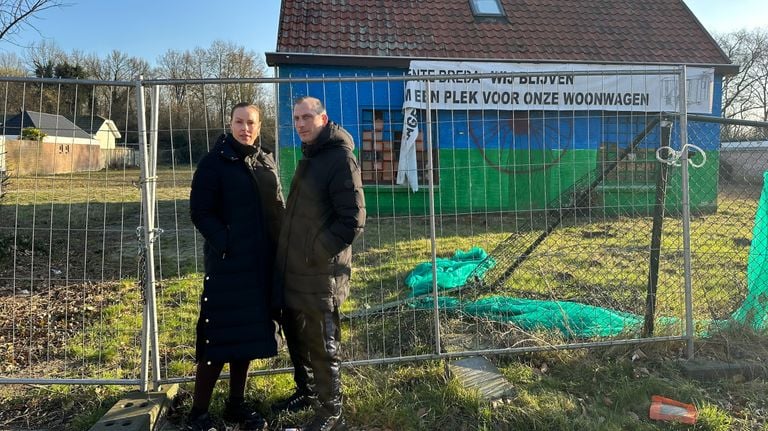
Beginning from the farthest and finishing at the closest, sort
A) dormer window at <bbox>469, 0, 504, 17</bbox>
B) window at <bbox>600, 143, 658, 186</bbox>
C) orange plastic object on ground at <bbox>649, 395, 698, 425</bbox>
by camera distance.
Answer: dormer window at <bbox>469, 0, 504, 17</bbox> < window at <bbox>600, 143, 658, 186</bbox> < orange plastic object on ground at <bbox>649, 395, 698, 425</bbox>

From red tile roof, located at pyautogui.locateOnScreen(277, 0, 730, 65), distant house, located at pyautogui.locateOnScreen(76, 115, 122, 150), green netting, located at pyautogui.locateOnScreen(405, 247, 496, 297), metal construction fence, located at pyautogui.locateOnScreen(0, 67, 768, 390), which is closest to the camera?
distant house, located at pyautogui.locateOnScreen(76, 115, 122, 150)

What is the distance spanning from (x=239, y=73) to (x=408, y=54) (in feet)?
74.6

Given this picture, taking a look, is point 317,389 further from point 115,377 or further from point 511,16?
point 511,16

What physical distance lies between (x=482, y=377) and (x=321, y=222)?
165 cm

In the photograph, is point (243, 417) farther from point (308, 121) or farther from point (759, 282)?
point (759, 282)

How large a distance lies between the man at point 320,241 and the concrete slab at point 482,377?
93 cm

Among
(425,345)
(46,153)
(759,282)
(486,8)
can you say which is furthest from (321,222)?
(486,8)

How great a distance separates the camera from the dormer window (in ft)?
42.0

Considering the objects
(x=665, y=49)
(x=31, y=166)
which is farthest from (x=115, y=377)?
(x=665, y=49)

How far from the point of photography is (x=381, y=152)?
7.21m

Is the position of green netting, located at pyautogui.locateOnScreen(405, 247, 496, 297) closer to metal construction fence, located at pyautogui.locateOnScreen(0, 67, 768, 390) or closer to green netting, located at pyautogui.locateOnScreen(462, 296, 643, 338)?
metal construction fence, located at pyautogui.locateOnScreen(0, 67, 768, 390)

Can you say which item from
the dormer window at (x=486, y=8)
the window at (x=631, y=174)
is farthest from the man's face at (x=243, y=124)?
the dormer window at (x=486, y=8)

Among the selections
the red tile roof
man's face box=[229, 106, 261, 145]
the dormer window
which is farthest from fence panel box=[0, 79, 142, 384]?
the dormer window

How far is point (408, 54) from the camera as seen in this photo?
1138 centimetres
